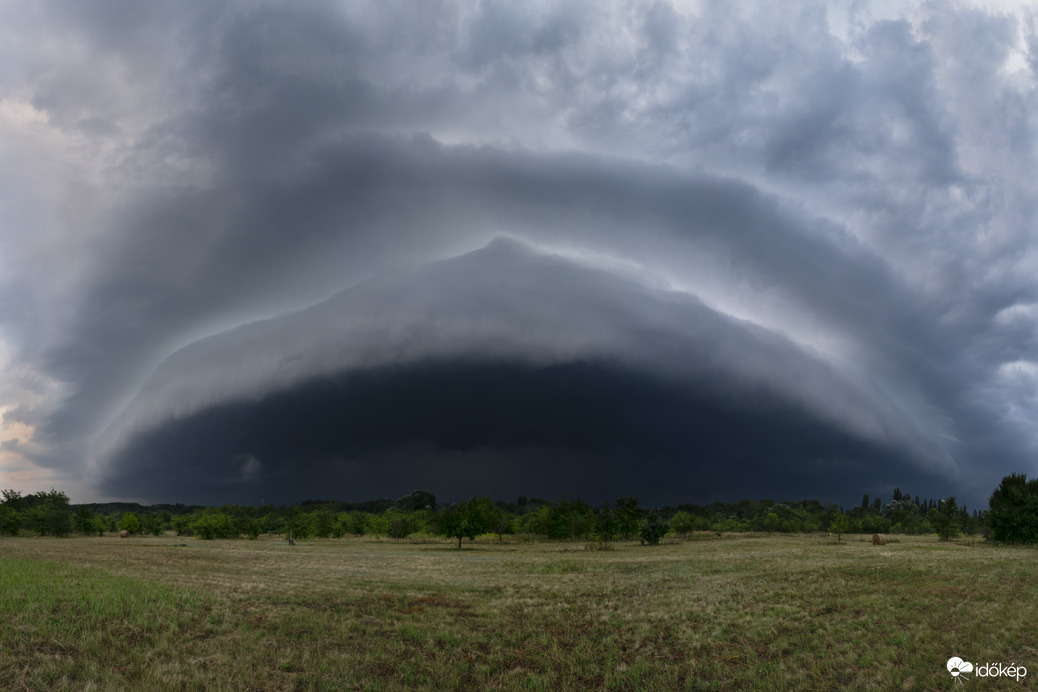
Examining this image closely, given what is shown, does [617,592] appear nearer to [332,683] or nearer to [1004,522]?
[332,683]

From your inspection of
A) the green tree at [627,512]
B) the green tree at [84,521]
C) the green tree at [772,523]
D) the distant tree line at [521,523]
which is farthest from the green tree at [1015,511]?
the green tree at [84,521]

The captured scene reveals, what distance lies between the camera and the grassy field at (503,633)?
16.3m

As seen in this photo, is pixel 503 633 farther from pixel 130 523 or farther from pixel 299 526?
pixel 130 523

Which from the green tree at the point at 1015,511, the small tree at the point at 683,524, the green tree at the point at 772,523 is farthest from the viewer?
the green tree at the point at 772,523

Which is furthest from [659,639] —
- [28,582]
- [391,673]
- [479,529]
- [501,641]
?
[479,529]

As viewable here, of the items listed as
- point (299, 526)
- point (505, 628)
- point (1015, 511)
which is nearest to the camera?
point (505, 628)

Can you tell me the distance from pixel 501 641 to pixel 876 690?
12.7m

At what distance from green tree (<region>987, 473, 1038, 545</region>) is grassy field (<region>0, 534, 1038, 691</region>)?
5457 centimetres

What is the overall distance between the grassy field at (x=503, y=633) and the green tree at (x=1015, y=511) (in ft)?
179

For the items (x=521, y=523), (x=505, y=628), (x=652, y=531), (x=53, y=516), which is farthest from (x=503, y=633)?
(x=53, y=516)

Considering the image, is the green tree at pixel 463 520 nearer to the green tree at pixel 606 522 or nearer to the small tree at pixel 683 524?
the green tree at pixel 606 522

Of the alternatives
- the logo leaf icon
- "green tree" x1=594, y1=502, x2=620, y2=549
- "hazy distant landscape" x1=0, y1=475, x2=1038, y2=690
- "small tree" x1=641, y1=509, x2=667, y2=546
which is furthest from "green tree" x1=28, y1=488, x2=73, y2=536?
the logo leaf icon

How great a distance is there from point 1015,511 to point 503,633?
88.9m

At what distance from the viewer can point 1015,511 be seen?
7431cm
